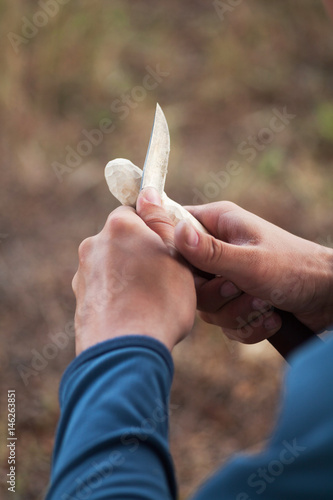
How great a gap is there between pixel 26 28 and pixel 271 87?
1.38 metres

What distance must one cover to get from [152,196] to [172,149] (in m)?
1.84

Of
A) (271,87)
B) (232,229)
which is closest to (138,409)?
(232,229)

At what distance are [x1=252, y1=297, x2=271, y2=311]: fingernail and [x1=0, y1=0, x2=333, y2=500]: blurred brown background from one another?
2.69 ft

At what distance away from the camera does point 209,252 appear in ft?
3.00

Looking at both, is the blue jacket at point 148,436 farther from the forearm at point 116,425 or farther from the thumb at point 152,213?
the thumb at point 152,213

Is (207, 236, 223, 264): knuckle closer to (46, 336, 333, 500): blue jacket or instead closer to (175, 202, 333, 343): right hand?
(175, 202, 333, 343): right hand

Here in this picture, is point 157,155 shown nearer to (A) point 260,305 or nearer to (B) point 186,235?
(B) point 186,235

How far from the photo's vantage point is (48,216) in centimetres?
237

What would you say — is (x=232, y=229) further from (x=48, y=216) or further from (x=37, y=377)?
(x=48, y=216)

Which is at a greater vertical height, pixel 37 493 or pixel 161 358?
pixel 161 358

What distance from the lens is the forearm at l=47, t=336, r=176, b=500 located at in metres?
0.58

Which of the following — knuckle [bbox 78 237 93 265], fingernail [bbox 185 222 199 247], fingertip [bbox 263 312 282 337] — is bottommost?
fingertip [bbox 263 312 282 337]

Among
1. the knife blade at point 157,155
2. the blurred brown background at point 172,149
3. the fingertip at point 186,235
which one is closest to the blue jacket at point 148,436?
the fingertip at point 186,235

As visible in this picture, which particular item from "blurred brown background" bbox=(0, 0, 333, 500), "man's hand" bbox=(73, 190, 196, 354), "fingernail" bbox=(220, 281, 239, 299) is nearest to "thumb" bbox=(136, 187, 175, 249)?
"man's hand" bbox=(73, 190, 196, 354)
